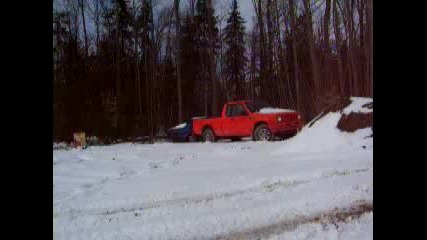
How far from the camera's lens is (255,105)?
360 cm

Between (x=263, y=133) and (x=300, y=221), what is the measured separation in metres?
0.96

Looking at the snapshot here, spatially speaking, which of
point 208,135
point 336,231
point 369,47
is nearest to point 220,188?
point 208,135

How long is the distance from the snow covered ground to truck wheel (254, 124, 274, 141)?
0.22ft

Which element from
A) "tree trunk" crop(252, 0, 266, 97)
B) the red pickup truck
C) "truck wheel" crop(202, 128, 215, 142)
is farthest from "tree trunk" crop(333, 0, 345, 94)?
"truck wheel" crop(202, 128, 215, 142)

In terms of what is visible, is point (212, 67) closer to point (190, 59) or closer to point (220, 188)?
point (190, 59)

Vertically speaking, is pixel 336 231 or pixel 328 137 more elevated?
pixel 328 137

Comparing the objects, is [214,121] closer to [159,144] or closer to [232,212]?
[159,144]

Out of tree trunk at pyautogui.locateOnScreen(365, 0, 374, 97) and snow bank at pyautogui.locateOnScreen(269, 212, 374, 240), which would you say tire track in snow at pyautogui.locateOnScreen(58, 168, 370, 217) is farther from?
tree trunk at pyautogui.locateOnScreen(365, 0, 374, 97)

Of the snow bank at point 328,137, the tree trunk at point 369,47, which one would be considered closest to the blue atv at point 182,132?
the snow bank at point 328,137

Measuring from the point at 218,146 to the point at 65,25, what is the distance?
1650 millimetres

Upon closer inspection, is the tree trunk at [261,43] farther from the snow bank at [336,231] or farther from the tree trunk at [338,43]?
the snow bank at [336,231]

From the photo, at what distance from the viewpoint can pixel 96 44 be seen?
3666 millimetres
